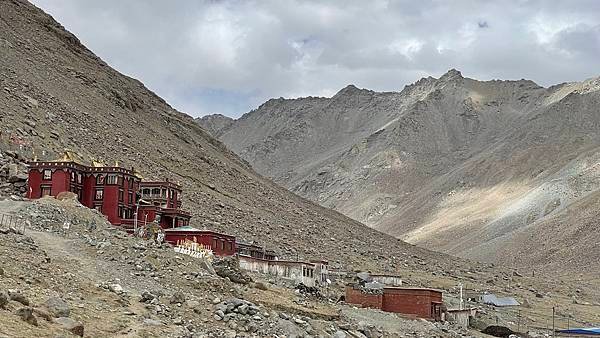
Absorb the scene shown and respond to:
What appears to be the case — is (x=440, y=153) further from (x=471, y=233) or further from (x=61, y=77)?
(x=61, y=77)

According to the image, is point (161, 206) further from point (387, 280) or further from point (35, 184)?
point (387, 280)

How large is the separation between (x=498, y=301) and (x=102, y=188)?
38527 millimetres

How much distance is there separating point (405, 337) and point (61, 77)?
56.2m

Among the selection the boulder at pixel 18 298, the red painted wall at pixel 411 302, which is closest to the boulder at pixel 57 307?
the boulder at pixel 18 298

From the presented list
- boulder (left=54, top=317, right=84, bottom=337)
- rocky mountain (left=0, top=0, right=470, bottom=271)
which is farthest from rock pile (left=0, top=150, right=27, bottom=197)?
boulder (left=54, top=317, right=84, bottom=337)

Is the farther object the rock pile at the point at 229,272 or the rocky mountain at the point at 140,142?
the rocky mountain at the point at 140,142

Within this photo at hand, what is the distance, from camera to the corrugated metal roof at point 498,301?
235ft

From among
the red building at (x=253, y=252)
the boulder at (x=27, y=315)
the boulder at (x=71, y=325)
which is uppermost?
the red building at (x=253, y=252)

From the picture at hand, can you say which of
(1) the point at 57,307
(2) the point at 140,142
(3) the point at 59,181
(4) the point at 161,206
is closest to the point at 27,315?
(1) the point at 57,307

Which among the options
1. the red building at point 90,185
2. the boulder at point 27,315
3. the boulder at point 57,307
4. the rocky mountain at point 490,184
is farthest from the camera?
the rocky mountain at point 490,184

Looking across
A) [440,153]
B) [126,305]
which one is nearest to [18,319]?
[126,305]

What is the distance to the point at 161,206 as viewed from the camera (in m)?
55.7

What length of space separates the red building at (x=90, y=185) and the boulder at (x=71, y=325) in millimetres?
26219

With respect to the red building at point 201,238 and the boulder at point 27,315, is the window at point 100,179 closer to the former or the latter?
the red building at point 201,238
